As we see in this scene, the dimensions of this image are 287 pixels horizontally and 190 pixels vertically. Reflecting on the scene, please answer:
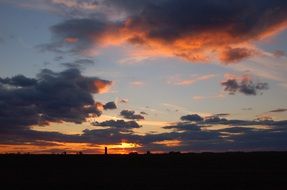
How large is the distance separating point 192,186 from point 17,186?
15873mm

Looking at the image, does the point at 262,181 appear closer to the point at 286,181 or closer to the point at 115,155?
the point at 286,181

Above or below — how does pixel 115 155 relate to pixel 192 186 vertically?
above

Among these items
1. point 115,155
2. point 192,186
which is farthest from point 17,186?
point 115,155

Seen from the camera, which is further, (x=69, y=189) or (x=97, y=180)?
(x=97, y=180)

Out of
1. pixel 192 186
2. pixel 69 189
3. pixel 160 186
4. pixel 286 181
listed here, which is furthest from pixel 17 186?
pixel 286 181

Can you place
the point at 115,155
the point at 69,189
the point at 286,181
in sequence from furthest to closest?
the point at 115,155, the point at 286,181, the point at 69,189

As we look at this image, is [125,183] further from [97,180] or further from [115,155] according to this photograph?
[115,155]

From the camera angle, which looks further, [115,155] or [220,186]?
[115,155]

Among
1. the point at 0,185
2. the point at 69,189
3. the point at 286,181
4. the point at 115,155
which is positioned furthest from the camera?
the point at 115,155

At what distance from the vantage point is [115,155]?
103312 mm

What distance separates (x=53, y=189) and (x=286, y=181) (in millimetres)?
22737

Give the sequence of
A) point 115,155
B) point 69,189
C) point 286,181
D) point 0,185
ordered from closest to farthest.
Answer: point 69,189
point 0,185
point 286,181
point 115,155

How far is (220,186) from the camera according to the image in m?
42.5

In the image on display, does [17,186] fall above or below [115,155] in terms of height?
below
